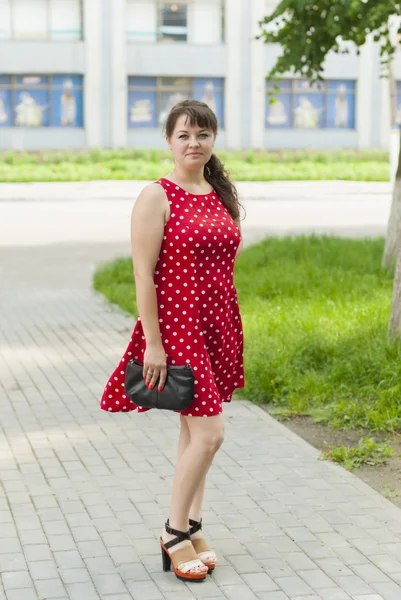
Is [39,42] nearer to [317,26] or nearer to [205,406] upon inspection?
[317,26]

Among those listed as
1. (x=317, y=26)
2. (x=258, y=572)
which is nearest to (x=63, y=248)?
(x=317, y=26)

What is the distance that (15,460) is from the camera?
5.96m

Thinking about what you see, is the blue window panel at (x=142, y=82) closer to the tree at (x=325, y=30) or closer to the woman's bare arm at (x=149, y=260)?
the tree at (x=325, y=30)

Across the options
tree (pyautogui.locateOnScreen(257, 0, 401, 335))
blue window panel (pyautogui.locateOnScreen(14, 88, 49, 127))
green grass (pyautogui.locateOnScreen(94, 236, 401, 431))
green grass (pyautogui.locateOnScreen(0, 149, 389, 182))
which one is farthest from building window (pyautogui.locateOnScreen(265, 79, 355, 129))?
green grass (pyautogui.locateOnScreen(94, 236, 401, 431))

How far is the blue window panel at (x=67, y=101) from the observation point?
147 ft

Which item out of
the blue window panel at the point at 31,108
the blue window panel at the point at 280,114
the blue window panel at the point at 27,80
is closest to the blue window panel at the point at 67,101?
the blue window panel at the point at 31,108

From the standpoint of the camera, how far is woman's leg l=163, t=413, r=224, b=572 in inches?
166

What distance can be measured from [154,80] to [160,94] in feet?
2.06

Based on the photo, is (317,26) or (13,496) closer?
(13,496)

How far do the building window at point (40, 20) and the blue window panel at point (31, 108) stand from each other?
221 cm

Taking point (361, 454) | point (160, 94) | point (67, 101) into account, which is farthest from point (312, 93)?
point (361, 454)

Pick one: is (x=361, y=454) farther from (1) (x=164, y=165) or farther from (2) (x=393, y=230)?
(1) (x=164, y=165)

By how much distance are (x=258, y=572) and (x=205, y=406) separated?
740 millimetres

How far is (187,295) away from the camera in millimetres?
4145
